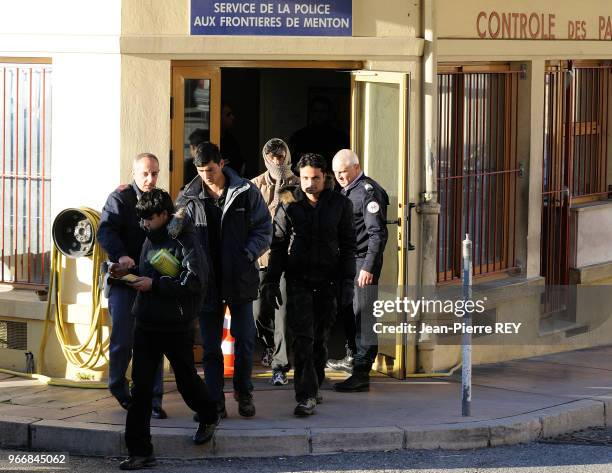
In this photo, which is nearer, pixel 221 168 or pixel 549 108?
pixel 221 168

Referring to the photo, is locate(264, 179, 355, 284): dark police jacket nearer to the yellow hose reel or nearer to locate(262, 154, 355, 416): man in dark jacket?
locate(262, 154, 355, 416): man in dark jacket

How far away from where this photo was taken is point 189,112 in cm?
1066

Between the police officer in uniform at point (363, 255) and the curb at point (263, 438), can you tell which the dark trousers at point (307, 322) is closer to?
the curb at point (263, 438)

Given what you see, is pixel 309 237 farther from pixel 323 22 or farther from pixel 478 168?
pixel 478 168

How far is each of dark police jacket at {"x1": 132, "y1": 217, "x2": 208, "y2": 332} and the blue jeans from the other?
78cm

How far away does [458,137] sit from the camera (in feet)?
39.5

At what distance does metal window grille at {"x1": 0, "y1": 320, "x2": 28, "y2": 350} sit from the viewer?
35.7 feet

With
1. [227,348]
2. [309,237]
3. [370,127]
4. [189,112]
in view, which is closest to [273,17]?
[189,112]

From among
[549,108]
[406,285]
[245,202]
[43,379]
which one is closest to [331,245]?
[245,202]

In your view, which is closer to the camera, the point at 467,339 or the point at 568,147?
A: the point at 467,339

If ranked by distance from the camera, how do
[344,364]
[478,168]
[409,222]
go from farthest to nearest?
[478,168] → [344,364] → [409,222]

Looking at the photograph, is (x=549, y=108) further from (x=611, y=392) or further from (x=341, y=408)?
(x=341, y=408)

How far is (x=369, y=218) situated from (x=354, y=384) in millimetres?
1322

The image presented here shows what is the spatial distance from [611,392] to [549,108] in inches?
138
